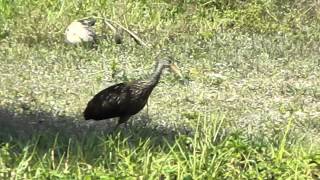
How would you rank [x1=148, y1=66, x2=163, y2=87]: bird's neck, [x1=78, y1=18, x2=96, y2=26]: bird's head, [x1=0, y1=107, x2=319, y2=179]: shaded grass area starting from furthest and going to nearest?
[x1=78, y1=18, x2=96, y2=26]: bird's head → [x1=148, y1=66, x2=163, y2=87]: bird's neck → [x1=0, y1=107, x2=319, y2=179]: shaded grass area

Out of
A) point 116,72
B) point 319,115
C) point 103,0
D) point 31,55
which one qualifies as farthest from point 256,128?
point 103,0

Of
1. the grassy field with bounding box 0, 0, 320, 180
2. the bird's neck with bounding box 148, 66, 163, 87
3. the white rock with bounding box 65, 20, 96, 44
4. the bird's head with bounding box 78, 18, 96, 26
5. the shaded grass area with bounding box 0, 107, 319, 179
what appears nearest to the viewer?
the shaded grass area with bounding box 0, 107, 319, 179

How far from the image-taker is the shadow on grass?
6.96 m

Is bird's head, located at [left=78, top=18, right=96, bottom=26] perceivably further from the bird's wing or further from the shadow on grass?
the bird's wing

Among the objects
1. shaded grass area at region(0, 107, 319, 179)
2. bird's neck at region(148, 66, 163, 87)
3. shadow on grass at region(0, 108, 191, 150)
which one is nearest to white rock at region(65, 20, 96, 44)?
shadow on grass at region(0, 108, 191, 150)

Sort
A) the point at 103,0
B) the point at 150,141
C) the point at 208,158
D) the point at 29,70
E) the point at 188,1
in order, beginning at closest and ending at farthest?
the point at 208,158 < the point at 150,141 < the point at 29,70 < the point at 103,0 < the point at 188,1

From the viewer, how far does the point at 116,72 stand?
10109mm

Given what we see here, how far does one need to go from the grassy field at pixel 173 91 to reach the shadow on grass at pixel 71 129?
2 cm

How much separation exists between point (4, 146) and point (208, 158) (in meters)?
1.49

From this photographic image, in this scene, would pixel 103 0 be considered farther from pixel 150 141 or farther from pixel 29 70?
pixel 150 141

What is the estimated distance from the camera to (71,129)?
751 centimetres

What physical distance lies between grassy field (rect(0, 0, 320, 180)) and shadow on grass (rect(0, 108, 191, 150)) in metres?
0.02

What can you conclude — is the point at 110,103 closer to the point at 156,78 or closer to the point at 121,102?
the point at 121,102

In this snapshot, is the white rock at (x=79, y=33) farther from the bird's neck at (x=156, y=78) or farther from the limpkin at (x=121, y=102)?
the limpkin at (x=121, y=102)
